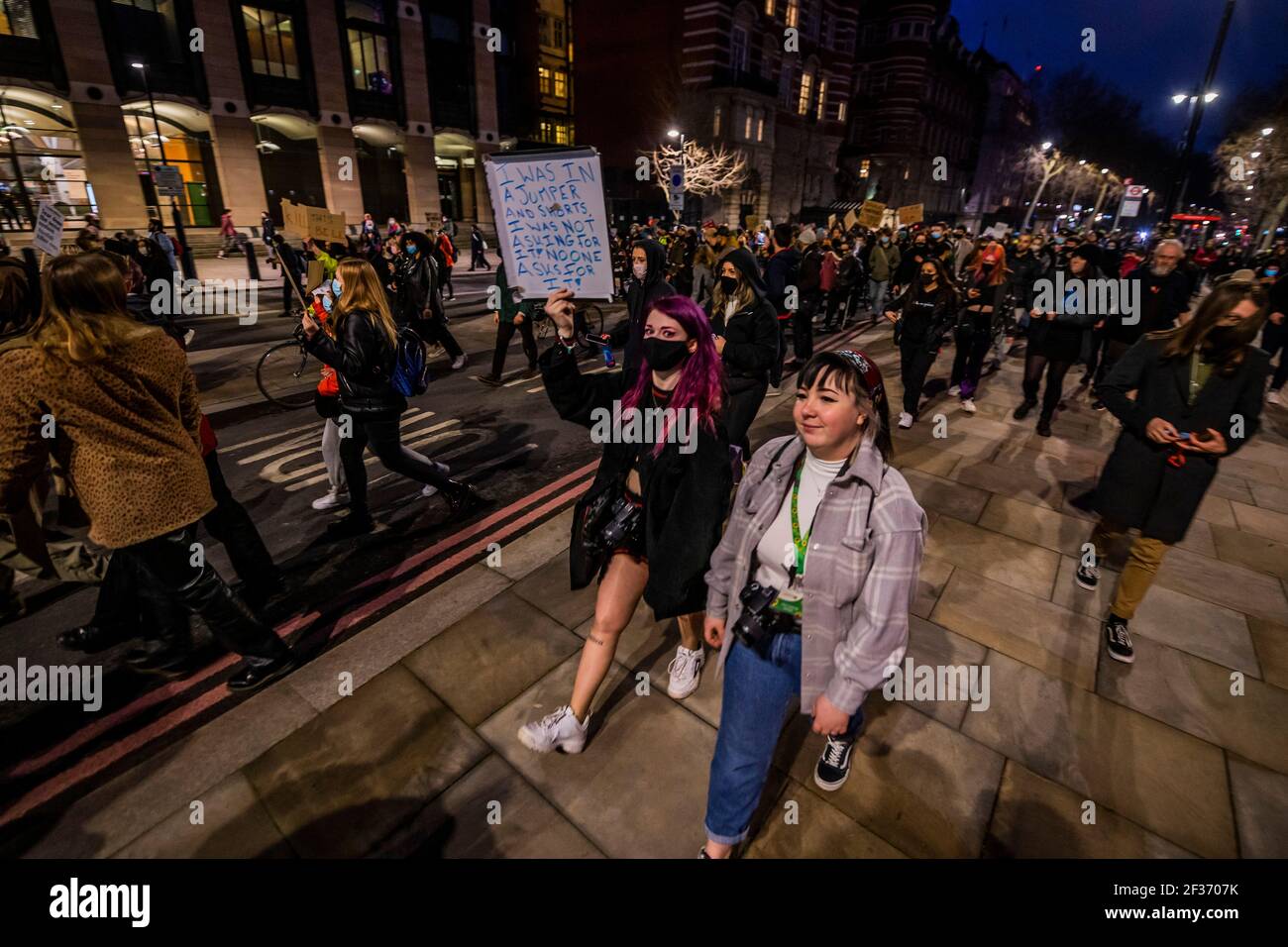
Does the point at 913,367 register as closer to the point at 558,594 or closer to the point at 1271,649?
the point at 1271,649

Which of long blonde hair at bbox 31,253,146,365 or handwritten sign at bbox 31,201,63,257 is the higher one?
handwritten sign at bbox 31,201,63,257

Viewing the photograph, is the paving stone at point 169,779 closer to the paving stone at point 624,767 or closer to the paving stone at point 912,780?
the paving stone at point 624,767

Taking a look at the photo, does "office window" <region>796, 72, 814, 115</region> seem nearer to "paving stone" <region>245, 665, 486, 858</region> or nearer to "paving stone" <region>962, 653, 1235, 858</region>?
"paving stone" <region>962, 653, 1235, 858</region>

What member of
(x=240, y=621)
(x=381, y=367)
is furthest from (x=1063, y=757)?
(x=381, y=367)

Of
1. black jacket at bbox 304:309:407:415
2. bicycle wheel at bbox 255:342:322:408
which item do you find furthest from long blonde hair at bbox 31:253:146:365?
bicycle wheel at bbox 255:342:322:408

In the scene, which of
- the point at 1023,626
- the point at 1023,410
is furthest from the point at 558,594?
the point at 1023,410

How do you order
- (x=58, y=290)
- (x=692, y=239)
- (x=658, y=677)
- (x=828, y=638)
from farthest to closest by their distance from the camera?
(x=692, y=239) → (x=658, y=677) → (x=58, y=290) → (x=828, y=638)

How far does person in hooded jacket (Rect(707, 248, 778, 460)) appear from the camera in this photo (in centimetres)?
480

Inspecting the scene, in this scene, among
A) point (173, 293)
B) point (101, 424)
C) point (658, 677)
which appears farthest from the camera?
point (173, 293)

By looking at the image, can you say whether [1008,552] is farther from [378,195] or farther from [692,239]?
[378,195]

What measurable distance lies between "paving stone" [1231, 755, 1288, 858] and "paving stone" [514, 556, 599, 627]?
11.2 ft

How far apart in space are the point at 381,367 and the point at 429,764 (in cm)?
271

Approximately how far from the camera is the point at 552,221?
9.16 feet

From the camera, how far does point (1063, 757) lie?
2.97m
